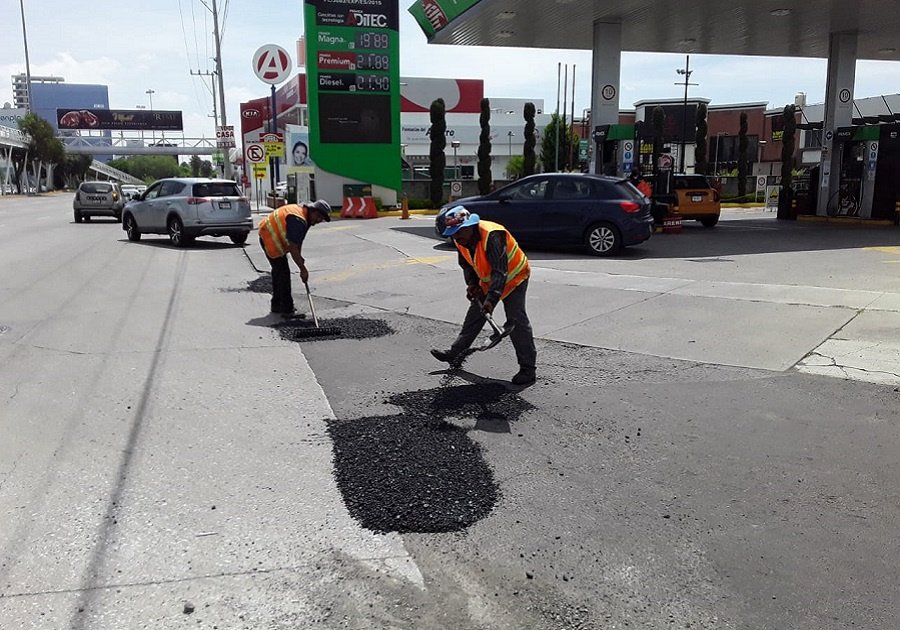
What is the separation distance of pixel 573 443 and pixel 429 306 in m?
5.23

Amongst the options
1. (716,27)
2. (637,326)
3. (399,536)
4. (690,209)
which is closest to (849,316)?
(637,326)

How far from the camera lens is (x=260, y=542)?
3643mm

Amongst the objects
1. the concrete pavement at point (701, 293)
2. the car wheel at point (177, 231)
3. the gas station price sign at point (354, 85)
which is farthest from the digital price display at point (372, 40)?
the concrete pavement at point (701, 293)

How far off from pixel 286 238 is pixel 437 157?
2875cm

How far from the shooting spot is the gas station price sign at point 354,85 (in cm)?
2930

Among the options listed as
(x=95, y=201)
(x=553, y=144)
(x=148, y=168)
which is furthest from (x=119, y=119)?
(x=95, y=201)

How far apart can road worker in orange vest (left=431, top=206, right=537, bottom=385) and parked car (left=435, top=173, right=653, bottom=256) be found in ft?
27.1

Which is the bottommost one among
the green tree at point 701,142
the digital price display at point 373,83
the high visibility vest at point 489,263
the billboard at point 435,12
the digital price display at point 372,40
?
the high visibility vest at point 489,263

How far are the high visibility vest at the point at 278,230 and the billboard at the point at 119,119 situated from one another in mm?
125179

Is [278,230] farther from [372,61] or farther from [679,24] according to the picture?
[372,61]

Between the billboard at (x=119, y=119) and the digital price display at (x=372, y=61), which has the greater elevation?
the billboard at (x=119, y=119)

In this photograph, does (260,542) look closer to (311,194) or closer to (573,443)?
(573,443)

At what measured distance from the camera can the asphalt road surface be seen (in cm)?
318

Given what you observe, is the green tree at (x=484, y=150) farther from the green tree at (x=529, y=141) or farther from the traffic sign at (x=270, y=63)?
the traffic sign at (x=270, y=63)
